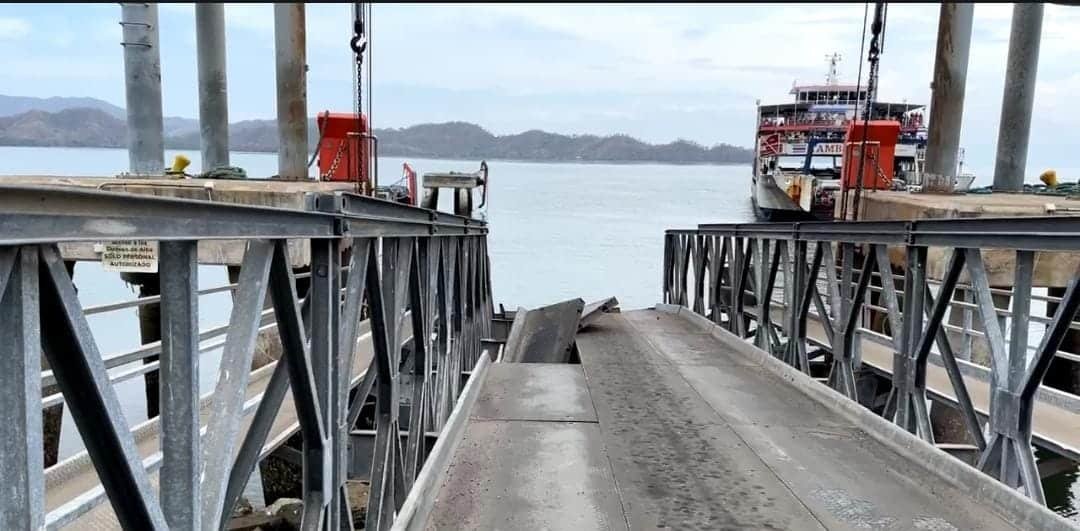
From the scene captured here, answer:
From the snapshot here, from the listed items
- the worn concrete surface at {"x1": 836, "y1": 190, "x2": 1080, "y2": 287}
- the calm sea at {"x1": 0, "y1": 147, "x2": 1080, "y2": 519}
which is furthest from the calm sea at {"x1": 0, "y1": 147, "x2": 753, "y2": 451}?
the worn concrete surface at {"x1": 836, "y1": 190, "x2": 1080, "y2": 287}

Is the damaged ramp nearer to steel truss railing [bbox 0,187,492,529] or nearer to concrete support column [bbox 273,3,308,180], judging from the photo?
steel truss railing [bbox 0,187,492,529]

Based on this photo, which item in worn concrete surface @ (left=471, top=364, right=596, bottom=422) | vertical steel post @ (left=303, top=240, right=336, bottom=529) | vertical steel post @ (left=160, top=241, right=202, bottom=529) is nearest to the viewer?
vertical steel post @ (left=160, top=241, right=202, bottom=529)

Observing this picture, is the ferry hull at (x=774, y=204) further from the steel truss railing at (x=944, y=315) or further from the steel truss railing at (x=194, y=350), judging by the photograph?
the steel truss railing at (x=194, y=350)

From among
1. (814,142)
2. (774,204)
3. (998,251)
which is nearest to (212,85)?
(998,251)

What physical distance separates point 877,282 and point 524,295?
1447cm

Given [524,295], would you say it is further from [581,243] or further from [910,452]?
[910,452]

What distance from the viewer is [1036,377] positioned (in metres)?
3.79

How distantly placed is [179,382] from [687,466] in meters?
2.90

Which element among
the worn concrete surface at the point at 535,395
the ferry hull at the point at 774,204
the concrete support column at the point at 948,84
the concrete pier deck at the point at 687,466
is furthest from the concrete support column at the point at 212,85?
the ferry hull at the point at 774,204

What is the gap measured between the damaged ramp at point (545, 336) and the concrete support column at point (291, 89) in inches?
324

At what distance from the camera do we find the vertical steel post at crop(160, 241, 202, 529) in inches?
76.2

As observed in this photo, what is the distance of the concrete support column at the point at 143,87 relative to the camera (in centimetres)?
1277

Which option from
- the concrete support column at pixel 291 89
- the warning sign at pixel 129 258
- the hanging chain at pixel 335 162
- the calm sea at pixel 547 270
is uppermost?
the concrete support column at pixel 291 89

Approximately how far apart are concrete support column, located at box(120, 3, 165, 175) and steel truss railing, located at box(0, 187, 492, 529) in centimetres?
1105
